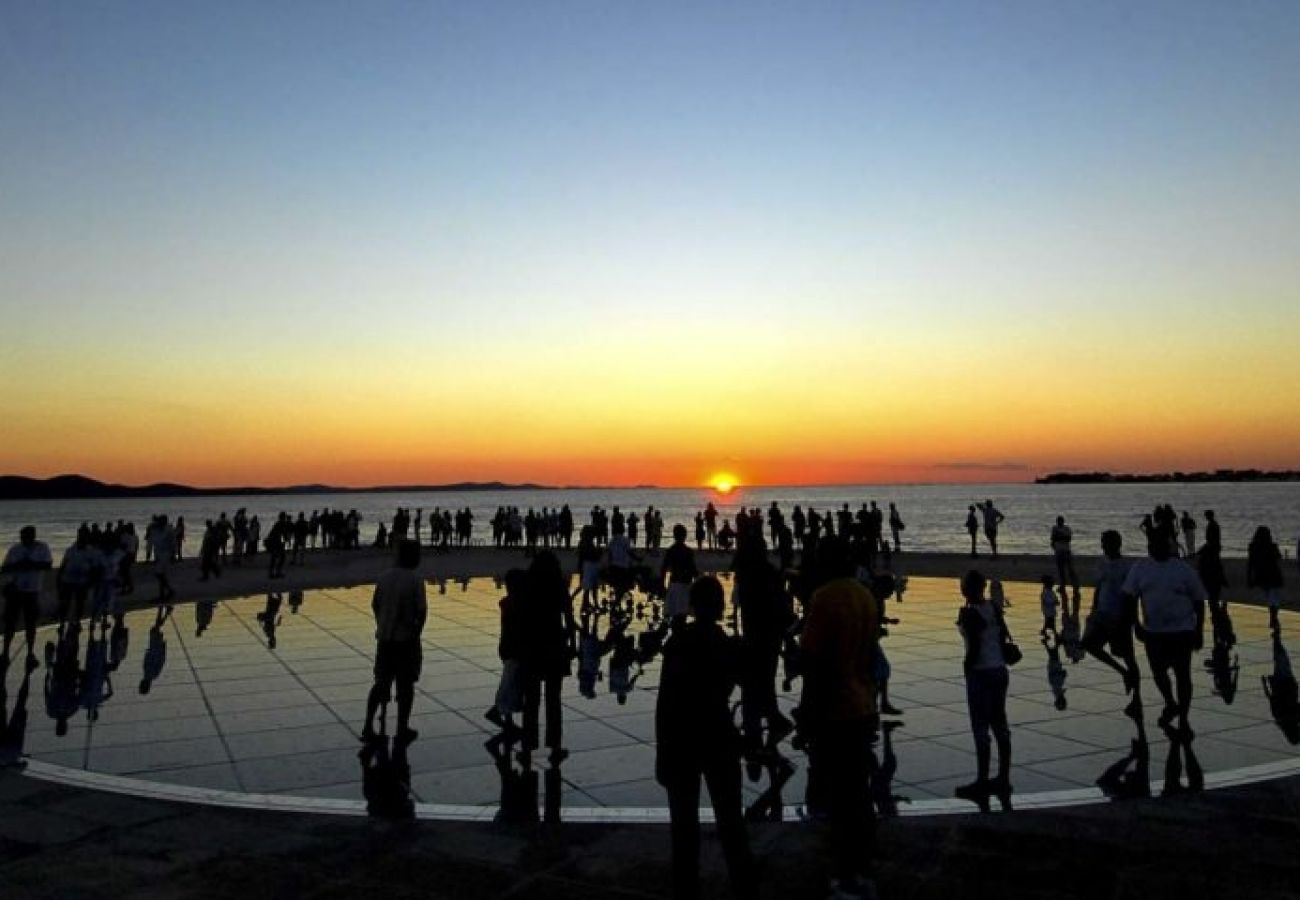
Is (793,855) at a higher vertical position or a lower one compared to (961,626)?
lower

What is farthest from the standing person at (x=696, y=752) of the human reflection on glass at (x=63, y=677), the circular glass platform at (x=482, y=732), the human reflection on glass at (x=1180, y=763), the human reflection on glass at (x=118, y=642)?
the human reflection on glass at (x=118, y=642)

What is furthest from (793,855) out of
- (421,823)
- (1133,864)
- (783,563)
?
(783,563)

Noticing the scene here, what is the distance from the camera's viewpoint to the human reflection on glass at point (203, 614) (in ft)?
56.3

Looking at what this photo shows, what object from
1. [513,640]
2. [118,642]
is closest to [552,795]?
[513,640]

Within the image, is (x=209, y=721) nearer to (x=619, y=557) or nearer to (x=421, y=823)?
(x=421, y=823)

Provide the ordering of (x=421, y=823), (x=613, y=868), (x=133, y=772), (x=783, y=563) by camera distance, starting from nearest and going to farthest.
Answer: (x=613, y=868) → (x=421, y=823) → (x=133, y=772) → (x=783, y=563)

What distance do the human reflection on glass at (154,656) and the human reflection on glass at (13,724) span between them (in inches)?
49.7

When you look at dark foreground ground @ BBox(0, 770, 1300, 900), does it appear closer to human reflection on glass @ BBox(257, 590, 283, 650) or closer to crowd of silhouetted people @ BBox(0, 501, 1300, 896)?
crowd of silhouetted people @ BBox(0, 501, 1300, 896)

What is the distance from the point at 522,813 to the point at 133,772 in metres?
3.52

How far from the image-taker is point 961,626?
6.79 meters

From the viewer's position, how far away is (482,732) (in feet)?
29.0

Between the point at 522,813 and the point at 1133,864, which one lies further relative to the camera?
the point at 522,813

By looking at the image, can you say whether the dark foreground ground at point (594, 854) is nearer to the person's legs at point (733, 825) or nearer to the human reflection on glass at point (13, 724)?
the person's legs at point (733, 825)

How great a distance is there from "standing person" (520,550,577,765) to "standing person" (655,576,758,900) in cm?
364
